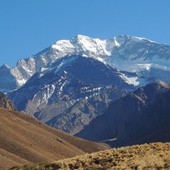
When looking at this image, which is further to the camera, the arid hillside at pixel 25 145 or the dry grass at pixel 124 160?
the arid hillside at pixel 25 145

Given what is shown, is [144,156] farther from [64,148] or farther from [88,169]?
[64,148]

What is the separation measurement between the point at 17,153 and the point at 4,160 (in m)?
28.9

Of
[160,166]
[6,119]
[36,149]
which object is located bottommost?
[160,166]

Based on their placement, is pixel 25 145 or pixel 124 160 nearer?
pixel 124 160

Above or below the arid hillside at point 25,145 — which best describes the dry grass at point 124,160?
below

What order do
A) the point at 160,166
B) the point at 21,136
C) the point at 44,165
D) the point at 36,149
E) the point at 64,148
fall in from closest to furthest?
the point at 160,166, the point at 44,165, the point at 36,149, the point at 21,136, the point at 64,148

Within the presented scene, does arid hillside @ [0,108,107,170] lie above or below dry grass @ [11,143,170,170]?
above

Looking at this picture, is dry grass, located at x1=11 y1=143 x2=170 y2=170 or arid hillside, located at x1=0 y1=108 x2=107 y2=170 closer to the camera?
dry grass, located at x1=11 y1=143 x2=170 y2=170

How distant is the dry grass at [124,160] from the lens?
124 ft

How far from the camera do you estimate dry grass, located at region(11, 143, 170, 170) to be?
3766cm

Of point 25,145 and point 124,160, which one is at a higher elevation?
point 25,145

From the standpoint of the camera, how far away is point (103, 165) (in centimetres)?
4038

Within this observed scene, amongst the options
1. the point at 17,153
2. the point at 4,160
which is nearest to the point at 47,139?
the point at 17,153

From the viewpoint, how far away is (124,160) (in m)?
40.1
